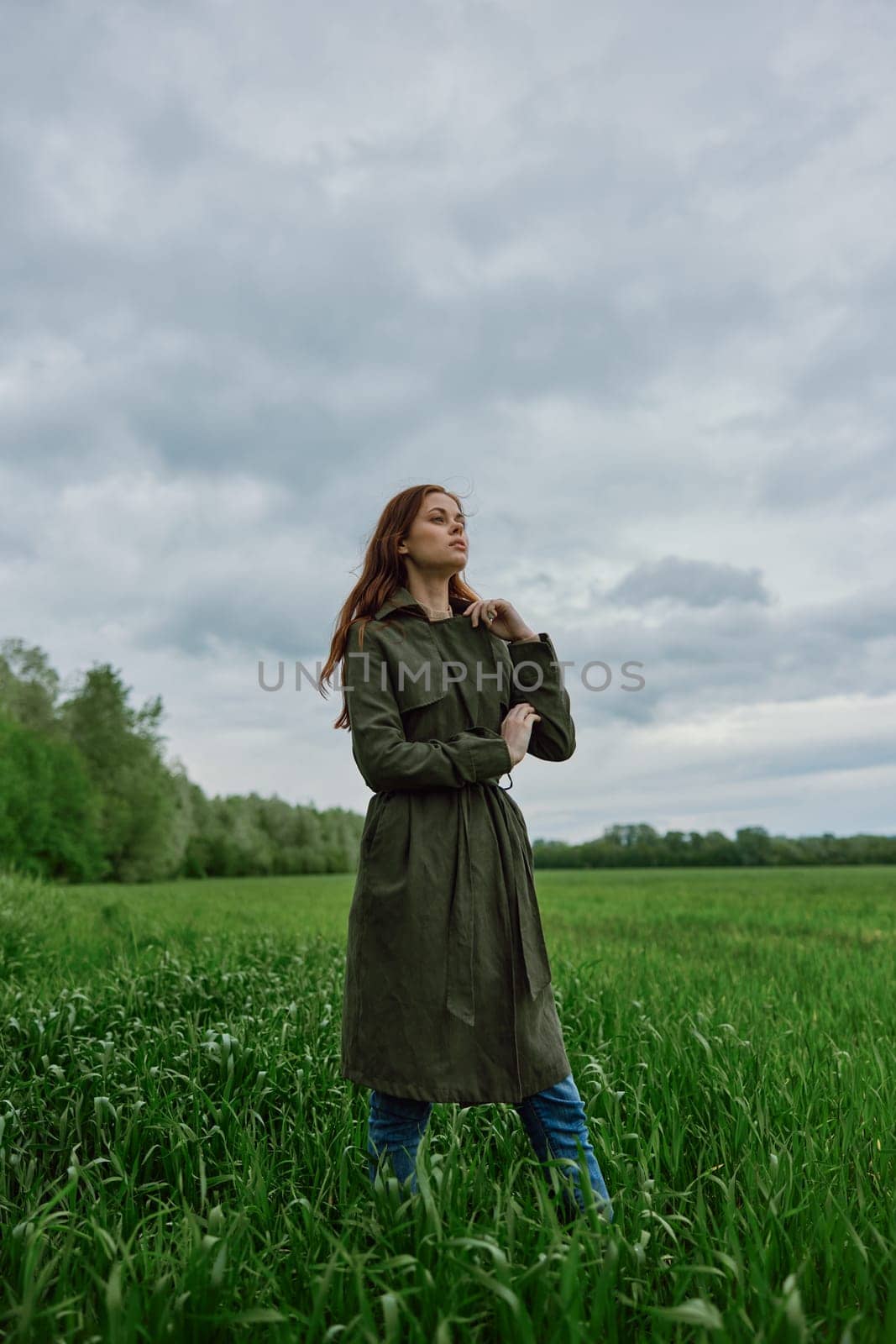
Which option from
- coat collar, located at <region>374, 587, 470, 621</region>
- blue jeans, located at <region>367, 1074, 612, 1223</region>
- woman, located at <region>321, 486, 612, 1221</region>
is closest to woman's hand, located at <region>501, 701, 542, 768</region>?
A: woman, located at <region>321, 486, 612, 1221</region>

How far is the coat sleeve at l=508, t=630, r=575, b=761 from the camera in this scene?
3.43 m

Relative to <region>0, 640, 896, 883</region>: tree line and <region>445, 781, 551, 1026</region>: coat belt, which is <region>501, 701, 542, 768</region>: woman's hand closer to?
<region>445, 781, 551, 1026</region>: coat belt

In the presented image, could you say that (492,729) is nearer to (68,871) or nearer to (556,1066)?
(556,1066)

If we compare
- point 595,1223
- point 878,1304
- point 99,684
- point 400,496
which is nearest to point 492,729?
point 400,496

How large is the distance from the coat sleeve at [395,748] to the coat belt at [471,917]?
15 centimetres

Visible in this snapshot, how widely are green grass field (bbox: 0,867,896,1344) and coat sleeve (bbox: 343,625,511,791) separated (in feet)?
3.95

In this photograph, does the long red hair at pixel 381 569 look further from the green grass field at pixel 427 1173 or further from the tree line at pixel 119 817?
the tree line at pixel 119 817

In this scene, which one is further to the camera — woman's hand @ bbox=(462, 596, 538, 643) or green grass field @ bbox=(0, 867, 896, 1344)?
woman's hand @ bbox=(462, 596, 538, 643)

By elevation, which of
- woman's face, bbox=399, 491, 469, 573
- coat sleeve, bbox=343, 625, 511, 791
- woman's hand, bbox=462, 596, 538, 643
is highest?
woman's face, bbox=399, 491, 469, 573

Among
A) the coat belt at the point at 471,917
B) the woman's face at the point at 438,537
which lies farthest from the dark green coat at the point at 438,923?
the woman's face at the point at 438,537

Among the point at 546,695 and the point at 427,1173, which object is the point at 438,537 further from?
the point at 427,1173

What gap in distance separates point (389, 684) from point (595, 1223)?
1.77 meters

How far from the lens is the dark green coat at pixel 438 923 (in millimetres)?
2934

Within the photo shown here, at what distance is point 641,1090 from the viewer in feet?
13.5
